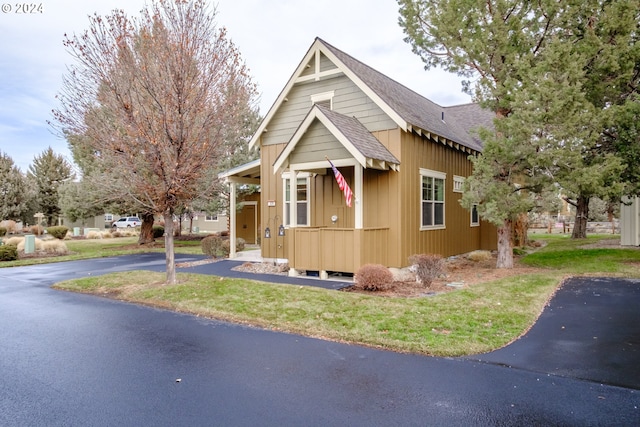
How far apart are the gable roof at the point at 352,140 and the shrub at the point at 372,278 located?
2.72m

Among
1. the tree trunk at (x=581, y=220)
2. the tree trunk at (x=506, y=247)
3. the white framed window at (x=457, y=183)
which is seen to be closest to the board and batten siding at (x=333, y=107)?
the white framed window at (x=457, y=183)

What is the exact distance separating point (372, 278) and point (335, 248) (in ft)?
6.61

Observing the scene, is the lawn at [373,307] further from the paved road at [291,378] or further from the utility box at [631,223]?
the utility box at [631,223]

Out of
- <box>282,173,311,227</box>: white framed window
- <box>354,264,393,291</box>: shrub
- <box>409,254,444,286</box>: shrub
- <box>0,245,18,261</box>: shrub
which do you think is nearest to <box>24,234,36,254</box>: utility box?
<box>0,245,18,261</box>: shrub

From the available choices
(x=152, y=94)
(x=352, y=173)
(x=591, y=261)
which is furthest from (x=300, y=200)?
(x=591, y=261)

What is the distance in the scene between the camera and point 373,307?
7988 mm

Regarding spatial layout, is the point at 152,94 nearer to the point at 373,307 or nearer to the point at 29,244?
the point at 373,307

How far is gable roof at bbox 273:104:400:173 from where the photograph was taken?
1044cm

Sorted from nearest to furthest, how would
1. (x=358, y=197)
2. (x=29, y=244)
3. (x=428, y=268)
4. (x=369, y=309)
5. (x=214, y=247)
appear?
(x=369, y=309), (x=428, y=268), (x=358, y=197), (x=214, y=247), (x=29, y=244)

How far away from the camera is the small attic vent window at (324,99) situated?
43.4 ft

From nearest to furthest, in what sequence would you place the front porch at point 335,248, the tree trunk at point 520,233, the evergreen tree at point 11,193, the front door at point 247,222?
the front porch at point 335,248 < the tree trunk at point 520,233 < the front door at point 247,222 < the evergreen tree at point 11,193

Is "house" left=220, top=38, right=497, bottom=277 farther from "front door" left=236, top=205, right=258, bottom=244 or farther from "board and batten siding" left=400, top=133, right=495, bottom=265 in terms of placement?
"front door" left=236, top=205, right=258, bottom=244

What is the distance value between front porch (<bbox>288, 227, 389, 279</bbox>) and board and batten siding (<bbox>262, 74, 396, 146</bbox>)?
3.47 meters

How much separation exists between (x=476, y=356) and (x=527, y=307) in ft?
10.1
